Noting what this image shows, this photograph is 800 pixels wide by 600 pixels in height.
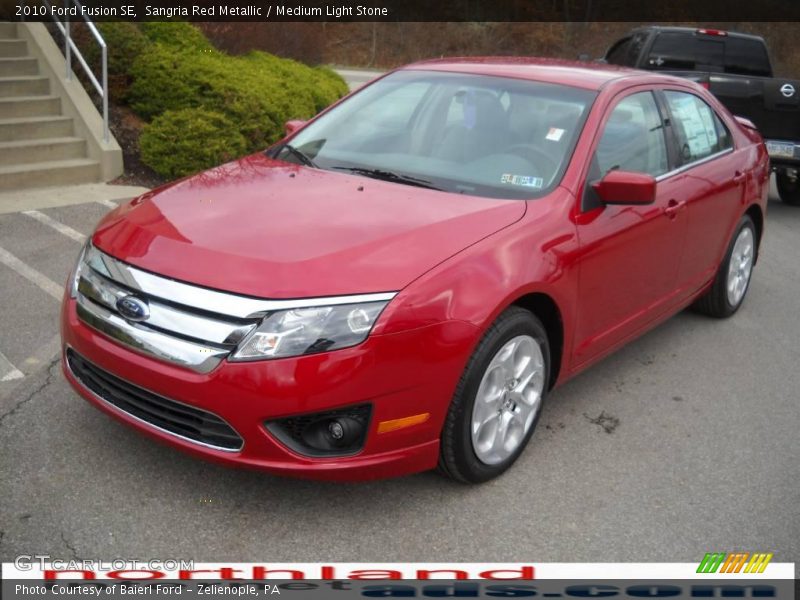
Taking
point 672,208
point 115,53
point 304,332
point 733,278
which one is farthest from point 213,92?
point 304,332

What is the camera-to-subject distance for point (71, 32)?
981 centimetres

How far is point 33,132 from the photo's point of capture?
8617mm

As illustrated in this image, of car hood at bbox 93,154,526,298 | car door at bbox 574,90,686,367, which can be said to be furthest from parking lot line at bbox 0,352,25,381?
car door at bbox 574,90,686,367

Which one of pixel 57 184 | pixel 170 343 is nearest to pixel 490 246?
pixel 170 343

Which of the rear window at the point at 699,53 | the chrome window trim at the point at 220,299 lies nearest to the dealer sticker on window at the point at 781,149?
the rear window at the point at 699,53

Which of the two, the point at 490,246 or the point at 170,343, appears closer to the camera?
the point at 170,343

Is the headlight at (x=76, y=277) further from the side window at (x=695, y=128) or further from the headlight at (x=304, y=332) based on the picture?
the side window at (x=695, y=128)

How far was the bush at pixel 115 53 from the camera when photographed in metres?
9.65

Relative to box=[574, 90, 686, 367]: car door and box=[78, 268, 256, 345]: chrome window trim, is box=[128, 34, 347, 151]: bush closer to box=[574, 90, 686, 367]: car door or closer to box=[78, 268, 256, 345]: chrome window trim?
box=[574, 90, 686, 367]: car door

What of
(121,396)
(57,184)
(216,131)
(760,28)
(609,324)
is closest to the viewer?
(121,396)

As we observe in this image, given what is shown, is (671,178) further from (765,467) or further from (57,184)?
(57,184)

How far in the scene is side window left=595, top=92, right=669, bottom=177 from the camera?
438 centimetres

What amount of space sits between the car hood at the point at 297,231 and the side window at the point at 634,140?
2.54 ft

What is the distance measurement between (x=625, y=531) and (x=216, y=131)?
6602 millimetres
